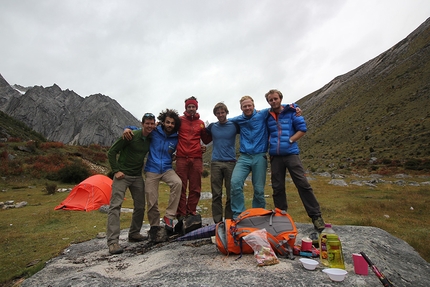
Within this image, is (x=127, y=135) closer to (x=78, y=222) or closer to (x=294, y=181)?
(x=294, y=181)

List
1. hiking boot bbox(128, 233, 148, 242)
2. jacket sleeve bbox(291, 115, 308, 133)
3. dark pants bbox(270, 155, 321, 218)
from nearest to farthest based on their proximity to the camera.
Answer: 1. dark pants bbox(270, 155, 321, 218)
2. jacket sleeve bbox(291, 115, 308, 133)
3. hiking boot bbox(128, 233, 148, 242)

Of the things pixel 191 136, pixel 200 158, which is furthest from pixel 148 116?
pixel 200 158

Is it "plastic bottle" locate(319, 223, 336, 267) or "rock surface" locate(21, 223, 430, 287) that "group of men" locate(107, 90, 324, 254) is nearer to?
"rock surface" locate(21, 223, 430, 287)

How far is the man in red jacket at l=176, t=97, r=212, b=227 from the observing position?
6.63m

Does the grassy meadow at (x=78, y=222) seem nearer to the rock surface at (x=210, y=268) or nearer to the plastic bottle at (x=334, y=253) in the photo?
the rock surface at (x=210, y=268)

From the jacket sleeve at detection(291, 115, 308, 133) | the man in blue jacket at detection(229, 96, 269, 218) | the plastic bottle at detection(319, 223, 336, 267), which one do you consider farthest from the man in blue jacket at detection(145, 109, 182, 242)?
the plastic bottle at detection(319, 223, 336, 267)

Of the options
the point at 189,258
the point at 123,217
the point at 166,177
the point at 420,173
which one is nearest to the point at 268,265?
the point at 189,258

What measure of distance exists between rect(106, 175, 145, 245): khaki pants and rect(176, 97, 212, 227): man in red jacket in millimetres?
1104

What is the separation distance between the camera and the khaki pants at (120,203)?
593cm

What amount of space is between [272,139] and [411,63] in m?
84.3

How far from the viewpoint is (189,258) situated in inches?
181

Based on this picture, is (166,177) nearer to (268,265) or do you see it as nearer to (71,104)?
(268,265)

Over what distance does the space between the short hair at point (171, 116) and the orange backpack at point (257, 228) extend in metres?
3.20

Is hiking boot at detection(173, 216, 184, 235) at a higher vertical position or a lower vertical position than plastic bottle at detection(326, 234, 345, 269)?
higher
